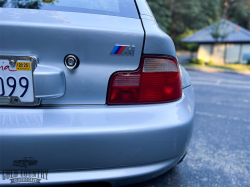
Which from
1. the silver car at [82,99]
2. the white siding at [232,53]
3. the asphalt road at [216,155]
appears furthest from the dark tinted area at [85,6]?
the white siding at [232,53]

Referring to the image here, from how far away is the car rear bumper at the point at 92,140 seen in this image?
111 cm

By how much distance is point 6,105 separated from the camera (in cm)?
116

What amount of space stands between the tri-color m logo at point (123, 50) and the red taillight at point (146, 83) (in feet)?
0.29

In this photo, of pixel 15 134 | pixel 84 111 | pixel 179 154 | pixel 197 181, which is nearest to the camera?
pixel 15 134

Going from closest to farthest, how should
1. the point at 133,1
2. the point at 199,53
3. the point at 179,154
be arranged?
1. the point at 179,154
2. the point at 133,1
3. the point at 199,53

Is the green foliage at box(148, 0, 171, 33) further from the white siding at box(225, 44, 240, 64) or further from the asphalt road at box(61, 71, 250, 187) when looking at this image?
the asphalt road at box(61, 71, 250, 187)

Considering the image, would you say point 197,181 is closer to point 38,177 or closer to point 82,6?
point 38,177

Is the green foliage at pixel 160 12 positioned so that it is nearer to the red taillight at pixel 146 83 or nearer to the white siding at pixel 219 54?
the white siding at pixel 219 54

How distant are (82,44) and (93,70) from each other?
14 centimetres

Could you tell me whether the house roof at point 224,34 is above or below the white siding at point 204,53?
above

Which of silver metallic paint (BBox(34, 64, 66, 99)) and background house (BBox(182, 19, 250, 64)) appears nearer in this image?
silver metallic paint (BBox(34, 64, 66, 99))

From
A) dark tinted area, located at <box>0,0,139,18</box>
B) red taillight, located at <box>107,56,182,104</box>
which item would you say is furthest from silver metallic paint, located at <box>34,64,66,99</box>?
dark tinted area, located at <box>0,0,139,18</box>

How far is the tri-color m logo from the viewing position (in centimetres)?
121

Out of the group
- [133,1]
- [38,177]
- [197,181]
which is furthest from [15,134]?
[197,181]
